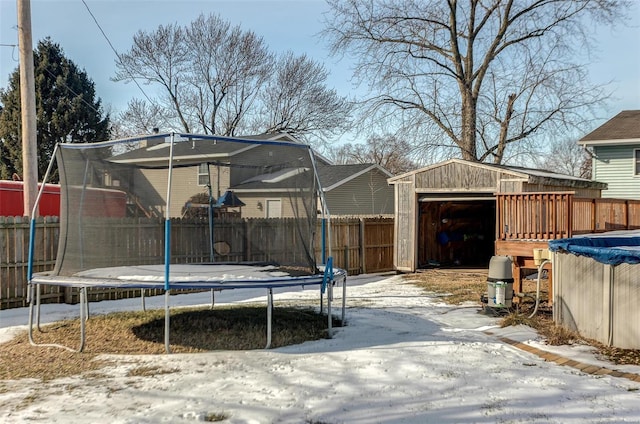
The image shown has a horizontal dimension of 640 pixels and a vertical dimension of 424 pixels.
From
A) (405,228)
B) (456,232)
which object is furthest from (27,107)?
(456,232)

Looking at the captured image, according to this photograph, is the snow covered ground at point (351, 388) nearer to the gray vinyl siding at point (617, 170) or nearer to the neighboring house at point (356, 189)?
the gray vinyl siding at point (617, 170)

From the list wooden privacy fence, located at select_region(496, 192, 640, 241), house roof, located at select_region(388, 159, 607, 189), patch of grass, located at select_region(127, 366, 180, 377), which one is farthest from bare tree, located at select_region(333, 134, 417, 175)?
patch of grass, located at select_region(127, 366, 180, 377)

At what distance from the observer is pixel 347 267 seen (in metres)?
15.4

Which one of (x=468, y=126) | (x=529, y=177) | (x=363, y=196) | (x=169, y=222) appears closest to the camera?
(x=169, y=222)

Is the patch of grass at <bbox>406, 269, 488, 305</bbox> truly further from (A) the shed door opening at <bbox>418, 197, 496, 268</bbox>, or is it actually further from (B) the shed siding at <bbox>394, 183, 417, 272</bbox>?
(A) the shed door opening at <bbox>418, 197, 496, 268</bbox>

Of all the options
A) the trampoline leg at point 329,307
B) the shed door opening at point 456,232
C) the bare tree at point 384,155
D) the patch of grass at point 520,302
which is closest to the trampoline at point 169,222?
Result: the trampoline leg at point 329,307

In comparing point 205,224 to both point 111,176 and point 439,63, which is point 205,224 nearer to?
point 111,176

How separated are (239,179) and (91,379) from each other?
15.5 feet

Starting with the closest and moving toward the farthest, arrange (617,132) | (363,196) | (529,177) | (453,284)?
(453,284) < (529,177) < (617,132) < (363,196)

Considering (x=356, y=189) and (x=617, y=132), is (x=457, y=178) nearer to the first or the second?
(x=617, y=132)

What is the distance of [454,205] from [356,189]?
7.76 meters

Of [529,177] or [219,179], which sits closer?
[219,179]

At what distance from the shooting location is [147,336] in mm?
7406

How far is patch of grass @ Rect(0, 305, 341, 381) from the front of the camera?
19.8 ft
